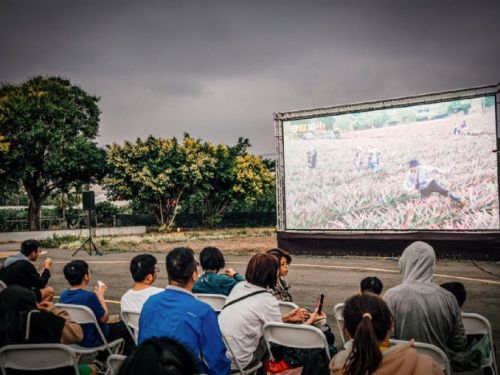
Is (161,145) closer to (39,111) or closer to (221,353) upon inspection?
(39,111)

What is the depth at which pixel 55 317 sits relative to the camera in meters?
3.06

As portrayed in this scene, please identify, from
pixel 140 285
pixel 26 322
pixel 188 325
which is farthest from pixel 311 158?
pixel 188 325

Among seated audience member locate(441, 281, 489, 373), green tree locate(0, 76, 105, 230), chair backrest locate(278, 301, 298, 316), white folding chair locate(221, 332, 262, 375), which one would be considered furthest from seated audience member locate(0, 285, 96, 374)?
green tree locate(0, 76, 105, 230)

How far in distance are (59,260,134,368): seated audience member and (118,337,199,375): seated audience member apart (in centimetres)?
296

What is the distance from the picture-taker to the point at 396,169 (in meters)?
13.8

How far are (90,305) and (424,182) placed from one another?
466 inches

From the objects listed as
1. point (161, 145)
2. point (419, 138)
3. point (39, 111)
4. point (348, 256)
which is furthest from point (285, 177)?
point (39, 111)

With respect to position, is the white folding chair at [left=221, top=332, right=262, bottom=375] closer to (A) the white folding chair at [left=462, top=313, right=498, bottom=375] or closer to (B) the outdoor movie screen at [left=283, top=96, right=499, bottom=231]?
(A) the white folding chair at [left=462, top=313, right=498, bottom=375]

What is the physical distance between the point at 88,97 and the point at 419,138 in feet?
88.7

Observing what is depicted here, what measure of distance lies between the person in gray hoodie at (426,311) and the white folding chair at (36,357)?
2.45 meters

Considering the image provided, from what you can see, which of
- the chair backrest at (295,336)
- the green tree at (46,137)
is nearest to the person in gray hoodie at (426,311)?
the chair backrest at (295,336)

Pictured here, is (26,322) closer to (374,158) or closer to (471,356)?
(471,356)

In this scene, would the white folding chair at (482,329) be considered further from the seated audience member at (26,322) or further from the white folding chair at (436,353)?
the seated audience member at (26,322)

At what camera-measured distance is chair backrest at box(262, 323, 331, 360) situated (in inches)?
115
